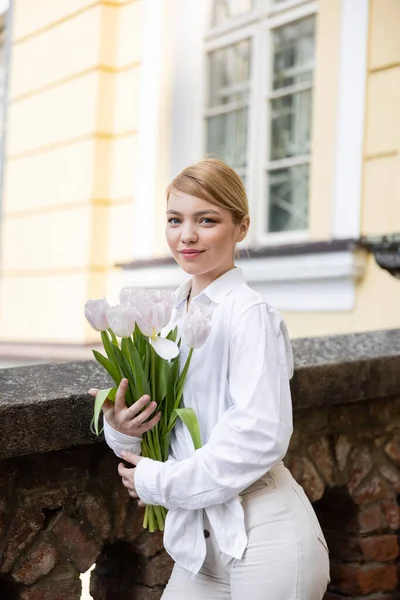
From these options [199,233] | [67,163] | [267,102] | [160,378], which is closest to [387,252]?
[267,102]

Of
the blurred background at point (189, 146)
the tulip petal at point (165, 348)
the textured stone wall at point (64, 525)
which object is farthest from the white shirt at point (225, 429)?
the blurred background at point (189, 146)

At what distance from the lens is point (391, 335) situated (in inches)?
121

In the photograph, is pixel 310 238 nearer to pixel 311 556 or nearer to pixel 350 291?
pixel 350 291

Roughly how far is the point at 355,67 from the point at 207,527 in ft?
11.1

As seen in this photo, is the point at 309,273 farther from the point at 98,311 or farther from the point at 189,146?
the point at 98,311

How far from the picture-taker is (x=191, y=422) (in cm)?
155

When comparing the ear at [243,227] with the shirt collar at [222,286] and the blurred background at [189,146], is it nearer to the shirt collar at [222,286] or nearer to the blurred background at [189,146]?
the shirt collar at [222,286]

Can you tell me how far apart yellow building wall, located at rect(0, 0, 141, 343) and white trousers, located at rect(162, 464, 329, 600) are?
4372 millimetres

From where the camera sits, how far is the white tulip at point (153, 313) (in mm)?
1509

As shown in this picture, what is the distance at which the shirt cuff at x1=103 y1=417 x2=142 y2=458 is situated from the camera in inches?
64.1

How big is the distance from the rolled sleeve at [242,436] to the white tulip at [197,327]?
0.25 ft

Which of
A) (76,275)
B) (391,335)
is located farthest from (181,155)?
(391,335)

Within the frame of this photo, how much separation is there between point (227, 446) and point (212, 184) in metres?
0.51

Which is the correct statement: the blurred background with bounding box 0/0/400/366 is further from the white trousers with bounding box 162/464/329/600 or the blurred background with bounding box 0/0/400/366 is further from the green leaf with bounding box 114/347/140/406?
the green leaf with bounding box 114/347/140/406
